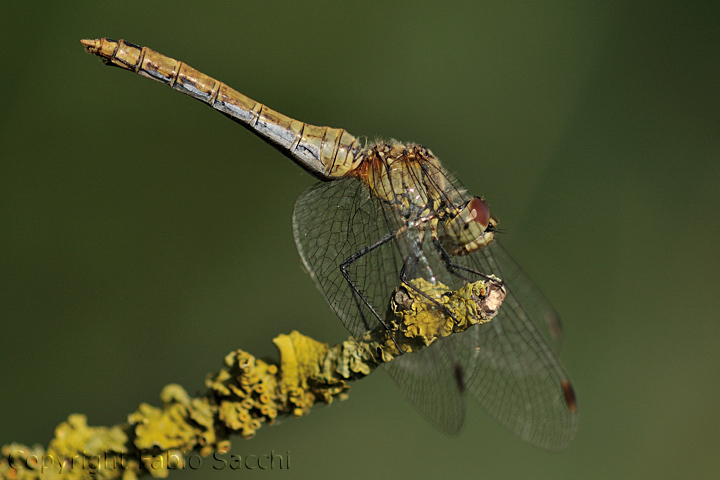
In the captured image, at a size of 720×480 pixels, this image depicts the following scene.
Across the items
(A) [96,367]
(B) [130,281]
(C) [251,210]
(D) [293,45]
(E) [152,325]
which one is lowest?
(A) [96,367]

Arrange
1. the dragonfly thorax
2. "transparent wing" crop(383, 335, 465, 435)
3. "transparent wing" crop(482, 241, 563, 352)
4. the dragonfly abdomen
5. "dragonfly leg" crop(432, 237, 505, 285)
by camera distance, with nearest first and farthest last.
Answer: "transparent wing" crop(383, 335, 465, 435), "dragonfly leg" crop(432, 237, 505, 285), the dragonfly thorax, the dragonfly abdomen, "transparent wing" crop(482, 241, 563, 352)

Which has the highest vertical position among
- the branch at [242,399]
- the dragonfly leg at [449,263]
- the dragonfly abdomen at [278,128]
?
the dragonfly abdomen at [278,128]

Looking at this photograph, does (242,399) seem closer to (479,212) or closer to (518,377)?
(479,212)

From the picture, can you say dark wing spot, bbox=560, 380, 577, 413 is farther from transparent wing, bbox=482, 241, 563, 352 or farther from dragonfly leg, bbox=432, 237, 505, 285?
dragonfly leg, bbox=432, 237, 505, 285

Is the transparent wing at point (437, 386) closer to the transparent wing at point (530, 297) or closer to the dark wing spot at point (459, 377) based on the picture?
the dark wing spot at point (459, 377)

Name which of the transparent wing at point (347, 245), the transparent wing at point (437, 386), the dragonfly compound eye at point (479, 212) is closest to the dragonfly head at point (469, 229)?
the dragonfly compound eye at point (479, 212)

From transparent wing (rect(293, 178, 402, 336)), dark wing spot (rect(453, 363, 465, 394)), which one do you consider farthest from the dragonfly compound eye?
dark wing spot (rect(453, 363, 465, 394))

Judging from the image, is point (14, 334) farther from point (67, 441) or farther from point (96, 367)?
point (67, 441)

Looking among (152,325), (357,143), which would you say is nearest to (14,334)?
(152,325)

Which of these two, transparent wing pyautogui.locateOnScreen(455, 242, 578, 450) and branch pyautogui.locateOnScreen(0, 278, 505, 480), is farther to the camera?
transparent wing pyautogui.locateOnScreen(455, 242, 578, 450)
